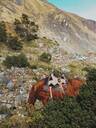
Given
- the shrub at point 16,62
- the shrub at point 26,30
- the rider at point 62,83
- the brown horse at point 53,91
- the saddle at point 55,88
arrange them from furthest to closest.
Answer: the shrub at point 26,30 < the shrub at point 16,62 < the rider at point 62,83 < the saddle at point 55,88 < the brown horse at point 53,91

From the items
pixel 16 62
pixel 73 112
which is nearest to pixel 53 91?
pixel 73 112

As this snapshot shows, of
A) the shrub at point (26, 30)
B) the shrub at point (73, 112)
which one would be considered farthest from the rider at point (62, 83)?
the shrub at point (26, 30)

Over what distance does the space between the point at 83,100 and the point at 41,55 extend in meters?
40.1

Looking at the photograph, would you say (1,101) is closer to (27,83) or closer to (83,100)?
(27,83)

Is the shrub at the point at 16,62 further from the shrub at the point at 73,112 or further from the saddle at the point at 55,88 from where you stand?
the shrub at the point at 73,112

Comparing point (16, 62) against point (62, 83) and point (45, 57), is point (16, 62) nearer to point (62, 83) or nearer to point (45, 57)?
point (45, 57)

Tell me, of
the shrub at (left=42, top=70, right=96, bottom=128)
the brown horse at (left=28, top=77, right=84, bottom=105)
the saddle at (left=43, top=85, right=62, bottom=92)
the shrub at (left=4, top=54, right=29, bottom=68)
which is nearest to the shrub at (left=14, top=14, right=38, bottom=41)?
the shrub at (left=4, top=54, right=29, bottom=68)

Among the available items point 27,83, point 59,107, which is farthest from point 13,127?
point 27,83

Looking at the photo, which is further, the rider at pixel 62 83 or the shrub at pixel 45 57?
the shrub at pixel 45 57

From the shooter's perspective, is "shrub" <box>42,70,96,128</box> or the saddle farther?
the saddle

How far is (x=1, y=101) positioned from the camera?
3544cm

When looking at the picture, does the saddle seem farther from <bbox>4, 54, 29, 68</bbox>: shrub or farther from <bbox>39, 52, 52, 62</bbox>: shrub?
<bbox>39, 52, 52, 62</bbox>: shrub

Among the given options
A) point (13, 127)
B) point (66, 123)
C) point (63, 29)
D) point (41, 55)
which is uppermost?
point (66, 123)

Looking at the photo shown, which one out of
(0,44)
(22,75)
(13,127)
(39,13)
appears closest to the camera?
(13,127)
